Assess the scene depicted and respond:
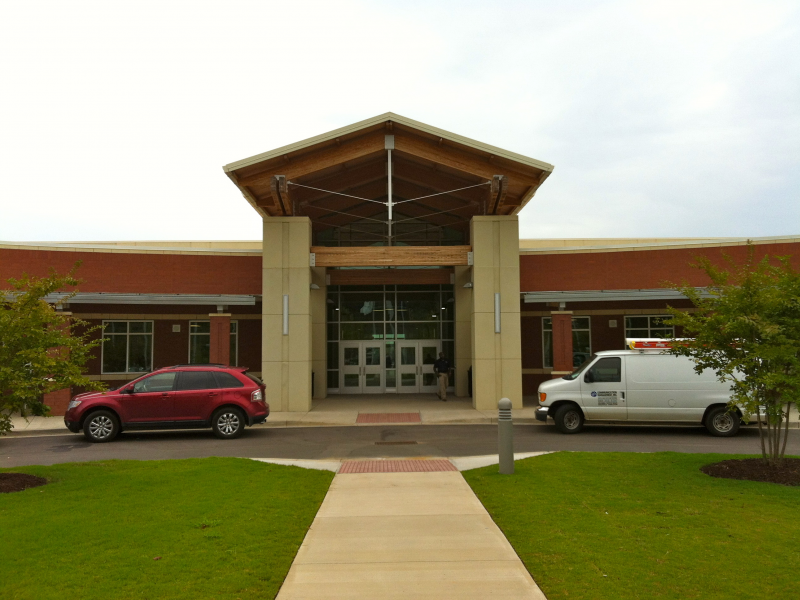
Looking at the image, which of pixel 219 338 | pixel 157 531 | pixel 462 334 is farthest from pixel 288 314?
pixel 157 531

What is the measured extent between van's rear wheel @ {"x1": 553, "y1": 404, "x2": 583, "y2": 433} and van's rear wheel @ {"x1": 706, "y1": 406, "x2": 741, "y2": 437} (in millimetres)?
2873

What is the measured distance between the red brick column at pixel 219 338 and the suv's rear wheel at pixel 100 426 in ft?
19.6

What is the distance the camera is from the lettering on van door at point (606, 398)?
15578 mm

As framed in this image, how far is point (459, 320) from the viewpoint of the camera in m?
25.4

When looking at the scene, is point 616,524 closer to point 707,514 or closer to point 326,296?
point 707,514

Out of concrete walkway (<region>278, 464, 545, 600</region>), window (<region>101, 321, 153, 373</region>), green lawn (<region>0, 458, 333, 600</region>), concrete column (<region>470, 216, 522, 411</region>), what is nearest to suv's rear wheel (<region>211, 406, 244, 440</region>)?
green lawn (<region>0, 458, 333, 600</region>)

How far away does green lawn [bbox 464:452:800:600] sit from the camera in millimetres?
5441

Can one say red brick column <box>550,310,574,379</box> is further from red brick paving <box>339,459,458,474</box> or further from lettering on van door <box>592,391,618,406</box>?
red brick paving <box>339,459,458,474</box>

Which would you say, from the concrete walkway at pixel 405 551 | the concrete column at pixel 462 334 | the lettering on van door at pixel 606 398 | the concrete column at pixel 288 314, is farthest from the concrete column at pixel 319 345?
the concrete walkway at pixel 405 551

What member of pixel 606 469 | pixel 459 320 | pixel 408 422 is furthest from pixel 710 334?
pixel 459 320

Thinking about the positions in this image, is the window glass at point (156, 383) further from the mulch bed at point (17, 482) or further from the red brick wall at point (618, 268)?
the red brick wall at point (618, 268)

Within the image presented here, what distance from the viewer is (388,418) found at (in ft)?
62.4

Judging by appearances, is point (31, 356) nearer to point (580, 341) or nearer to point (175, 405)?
point (175, 405)

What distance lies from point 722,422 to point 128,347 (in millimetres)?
18885
